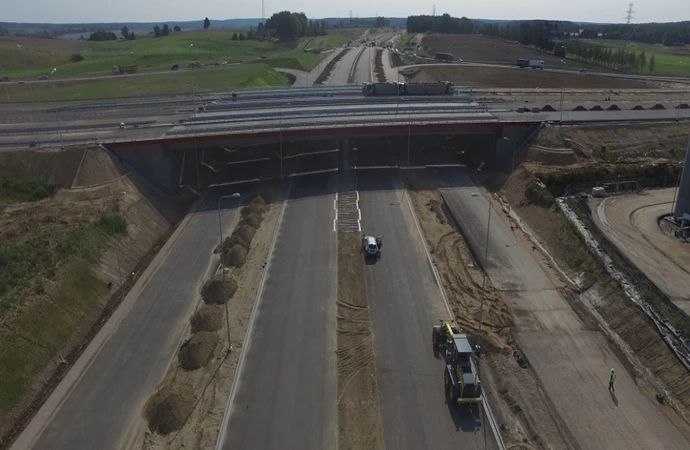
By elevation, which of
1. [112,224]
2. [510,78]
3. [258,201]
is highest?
[510,78]

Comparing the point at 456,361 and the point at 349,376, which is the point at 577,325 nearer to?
the point at 456,361

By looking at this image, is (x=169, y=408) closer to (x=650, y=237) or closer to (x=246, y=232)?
(x=246, y=232)

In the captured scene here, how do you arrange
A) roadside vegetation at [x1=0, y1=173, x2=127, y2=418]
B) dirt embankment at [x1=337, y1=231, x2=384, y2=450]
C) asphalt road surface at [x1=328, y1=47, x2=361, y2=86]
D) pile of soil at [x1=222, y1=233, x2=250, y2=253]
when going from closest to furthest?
dirt embankment at [x1=337, y1=231, x2=384, y2=450]
roadside vegetation at [x1=0, y1=173, x2=127, y2=418]
pile of soil at [x1=222, y1=233, x2=250, y2=253]
asphalt road surface at [x1=328, y1=47, x2=361, y2=86]

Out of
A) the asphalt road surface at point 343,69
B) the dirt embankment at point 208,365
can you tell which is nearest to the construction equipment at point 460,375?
the dirt embankment at point 208,365

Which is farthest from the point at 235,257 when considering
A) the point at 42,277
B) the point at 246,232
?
the point at 42,277

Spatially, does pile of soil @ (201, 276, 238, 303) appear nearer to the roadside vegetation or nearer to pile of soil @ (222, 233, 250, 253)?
pile of soil @ (222, 233, 250, 253)

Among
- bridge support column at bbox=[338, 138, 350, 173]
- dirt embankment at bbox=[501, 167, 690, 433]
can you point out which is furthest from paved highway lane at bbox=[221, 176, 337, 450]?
bridge support column at bbox=[338, 138, 350, 173]
